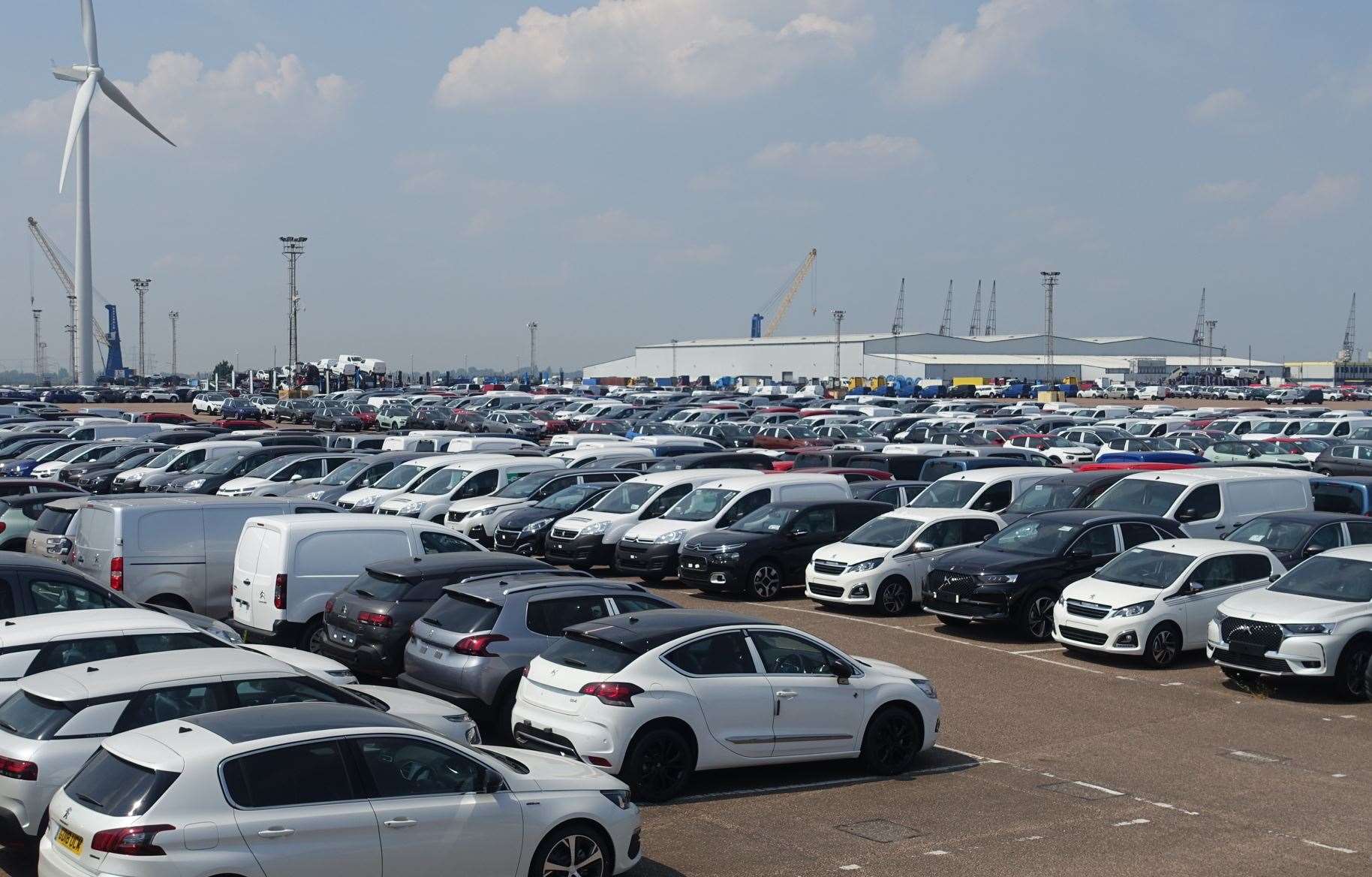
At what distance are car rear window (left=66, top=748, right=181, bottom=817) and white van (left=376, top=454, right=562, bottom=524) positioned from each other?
17963 millimetres

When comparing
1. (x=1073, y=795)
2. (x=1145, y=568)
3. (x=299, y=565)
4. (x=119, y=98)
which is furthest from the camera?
(x=119, y=98)

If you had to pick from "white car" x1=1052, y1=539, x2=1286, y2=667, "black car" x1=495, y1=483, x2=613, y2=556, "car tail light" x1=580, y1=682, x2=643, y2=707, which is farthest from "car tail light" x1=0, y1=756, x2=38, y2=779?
"black car" x1=495, y1=483, x2=613, y2=556

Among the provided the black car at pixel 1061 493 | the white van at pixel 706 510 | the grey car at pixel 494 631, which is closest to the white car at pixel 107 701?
the grey car at pixel 494 631

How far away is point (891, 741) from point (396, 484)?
17.6 m

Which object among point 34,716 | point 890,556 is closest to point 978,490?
point 890,556

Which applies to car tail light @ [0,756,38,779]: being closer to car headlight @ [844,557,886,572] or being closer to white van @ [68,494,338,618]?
white van @ [68,494,338,618]

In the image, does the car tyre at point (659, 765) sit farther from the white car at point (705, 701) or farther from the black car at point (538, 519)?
the black car at point (538, 519)

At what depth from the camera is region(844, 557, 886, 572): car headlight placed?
1880cm

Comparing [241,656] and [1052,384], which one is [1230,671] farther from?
[1052,384]

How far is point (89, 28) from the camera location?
306 feet

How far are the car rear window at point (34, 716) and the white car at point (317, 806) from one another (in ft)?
4.31

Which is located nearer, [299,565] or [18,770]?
[18,770]

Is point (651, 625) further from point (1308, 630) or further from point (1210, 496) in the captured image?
point (1210, 496)

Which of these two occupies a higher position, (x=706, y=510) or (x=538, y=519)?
(x=706, y=510)
